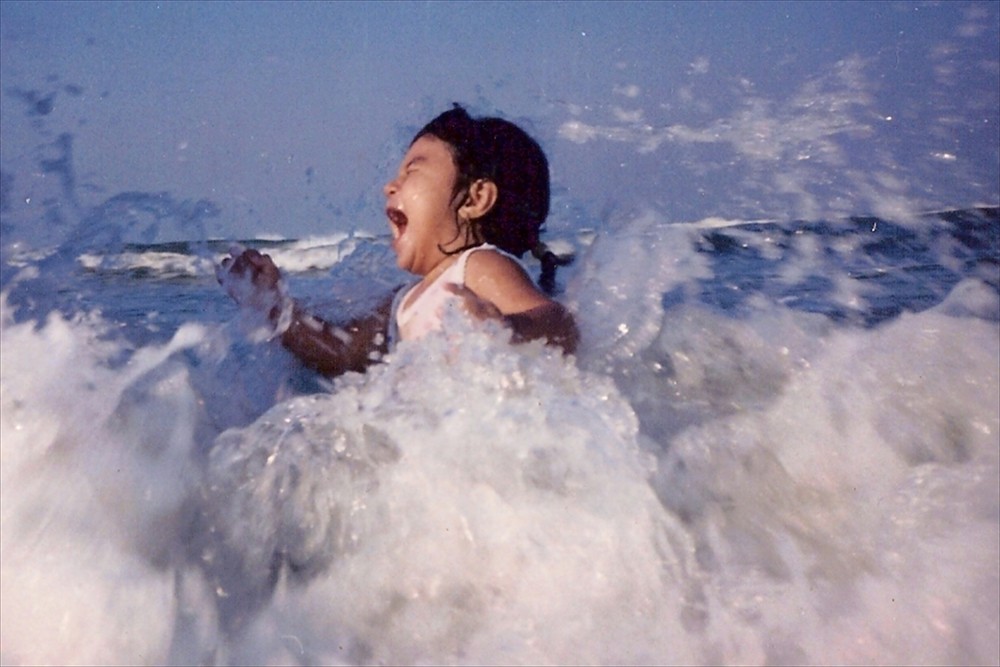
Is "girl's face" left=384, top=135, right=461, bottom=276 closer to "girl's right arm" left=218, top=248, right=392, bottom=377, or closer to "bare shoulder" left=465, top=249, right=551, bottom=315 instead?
"bare shoulder" left=465, top=249, right=551, bottom=315

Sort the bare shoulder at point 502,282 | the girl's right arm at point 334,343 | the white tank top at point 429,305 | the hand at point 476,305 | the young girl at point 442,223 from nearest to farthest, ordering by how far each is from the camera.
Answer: the hand at point 476,305
the bare shoulder at point 502,282
the white tank top at point 429,305
the young girl at point 442,223
the girl's right arm at point 334,343

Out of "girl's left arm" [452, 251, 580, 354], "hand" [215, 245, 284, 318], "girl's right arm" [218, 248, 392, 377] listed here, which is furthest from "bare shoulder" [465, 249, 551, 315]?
"hand" [215, 245, 284, 318]

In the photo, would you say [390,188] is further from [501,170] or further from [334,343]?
[334,343]

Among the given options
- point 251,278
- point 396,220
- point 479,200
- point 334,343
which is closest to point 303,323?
point 334,343

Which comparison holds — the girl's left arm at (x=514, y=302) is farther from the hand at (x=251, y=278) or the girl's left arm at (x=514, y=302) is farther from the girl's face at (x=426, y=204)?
the hand at (x=251, y=278)

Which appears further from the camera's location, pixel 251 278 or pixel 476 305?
pixel 251 278

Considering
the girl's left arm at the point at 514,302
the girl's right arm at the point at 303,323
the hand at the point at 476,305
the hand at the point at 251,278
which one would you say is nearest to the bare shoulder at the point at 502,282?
the girl's left arm at the point at 514,302

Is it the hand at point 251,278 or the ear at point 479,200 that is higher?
the ear at point 479,200

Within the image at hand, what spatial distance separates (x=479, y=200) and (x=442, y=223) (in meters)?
0.10

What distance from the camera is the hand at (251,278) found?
2.24 meters

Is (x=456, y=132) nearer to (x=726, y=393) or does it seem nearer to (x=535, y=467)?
(x=726, y=393)

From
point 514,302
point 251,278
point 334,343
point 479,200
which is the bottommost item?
point 334,343

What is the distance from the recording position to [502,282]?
202 centimetres

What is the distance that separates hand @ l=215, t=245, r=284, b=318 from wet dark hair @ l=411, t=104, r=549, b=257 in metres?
0.45
